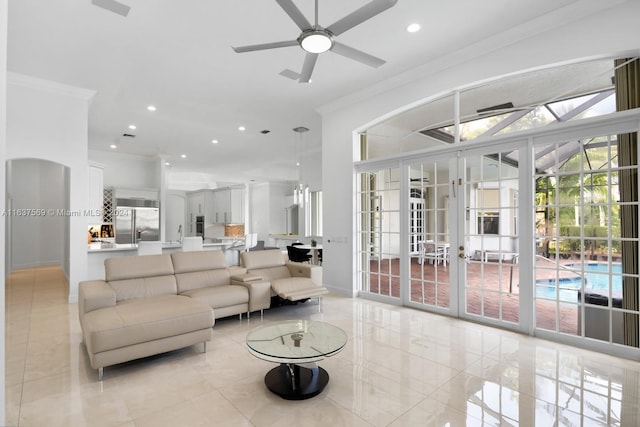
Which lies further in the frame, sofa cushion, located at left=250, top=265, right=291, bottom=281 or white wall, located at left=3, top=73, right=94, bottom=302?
sofa cushion, located at left=250, top=265, right=291, bottom=281

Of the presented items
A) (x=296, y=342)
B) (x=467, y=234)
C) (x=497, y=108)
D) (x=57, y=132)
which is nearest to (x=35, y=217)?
(x=57, y=132)

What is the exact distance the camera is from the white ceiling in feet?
10.6

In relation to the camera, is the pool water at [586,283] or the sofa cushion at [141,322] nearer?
the sofa cushion at [141,322]

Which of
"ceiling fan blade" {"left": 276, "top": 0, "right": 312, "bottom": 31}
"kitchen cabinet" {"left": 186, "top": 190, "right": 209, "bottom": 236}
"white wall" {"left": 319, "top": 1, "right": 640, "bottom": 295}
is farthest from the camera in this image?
"kitchen cabinet" {"left": 186, "top": 190, "right": 209, "bottom": 236}

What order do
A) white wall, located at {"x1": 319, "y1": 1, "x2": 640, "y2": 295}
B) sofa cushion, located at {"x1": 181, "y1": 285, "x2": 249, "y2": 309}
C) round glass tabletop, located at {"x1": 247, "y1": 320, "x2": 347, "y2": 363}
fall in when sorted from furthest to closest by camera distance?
1. sofa cushion, located at {"x1": 181, "y1": 285, "x2": 249, "y2": 309}
2. white wall, located at {"x1": 319, "y1": 1, "x2": 640, "y2": 295}
3. round glass tabletop, located at {"x1": 247, "y1": 320, "x2": 347, "y2": 363}

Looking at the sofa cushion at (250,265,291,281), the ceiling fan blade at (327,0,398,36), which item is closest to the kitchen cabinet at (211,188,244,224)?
the sofa cushion at (250,265,291,281)

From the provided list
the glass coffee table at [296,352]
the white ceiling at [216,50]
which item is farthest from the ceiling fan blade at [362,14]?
the glass coffee table at [296,352]

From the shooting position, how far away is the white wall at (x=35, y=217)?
8375 mm

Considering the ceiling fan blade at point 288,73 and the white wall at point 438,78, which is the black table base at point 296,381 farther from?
the ceiling fan blade at point 288,73

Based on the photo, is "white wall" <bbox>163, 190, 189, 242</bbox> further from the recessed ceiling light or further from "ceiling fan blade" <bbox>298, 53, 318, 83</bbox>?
the recessed ceiling light

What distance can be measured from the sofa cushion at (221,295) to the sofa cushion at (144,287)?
0.21 meters

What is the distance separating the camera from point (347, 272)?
18.7 ft

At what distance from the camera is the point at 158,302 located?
3.42m

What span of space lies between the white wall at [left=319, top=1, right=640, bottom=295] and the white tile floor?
2.28m
